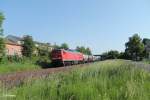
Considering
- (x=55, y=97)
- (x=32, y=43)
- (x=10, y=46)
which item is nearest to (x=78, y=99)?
(x=55, y=97)

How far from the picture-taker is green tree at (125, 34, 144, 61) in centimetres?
9643

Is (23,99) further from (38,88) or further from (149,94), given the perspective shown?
(149,94)

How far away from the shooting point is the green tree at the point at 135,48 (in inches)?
3796

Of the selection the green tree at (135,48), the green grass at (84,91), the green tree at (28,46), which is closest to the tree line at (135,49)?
the green tree at (135,48)

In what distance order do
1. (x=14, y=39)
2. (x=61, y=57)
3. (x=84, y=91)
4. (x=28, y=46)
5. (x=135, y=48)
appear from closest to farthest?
(x=84, y=91) < (x=61, y=57) < (x=28, y=46) < (x=135, y=48) < (x=14, y=39)

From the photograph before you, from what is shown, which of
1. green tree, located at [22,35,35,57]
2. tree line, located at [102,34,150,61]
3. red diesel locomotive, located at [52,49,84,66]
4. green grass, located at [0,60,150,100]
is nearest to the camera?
green grass, located at [0,60,150,100]

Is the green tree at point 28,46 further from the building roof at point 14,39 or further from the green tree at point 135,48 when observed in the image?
the green tree at point 135,48

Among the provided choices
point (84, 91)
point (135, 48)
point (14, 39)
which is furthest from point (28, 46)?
point (84, 91)

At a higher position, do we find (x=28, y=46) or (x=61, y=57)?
(x=28, y=46)

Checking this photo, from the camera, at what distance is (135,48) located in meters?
98.0

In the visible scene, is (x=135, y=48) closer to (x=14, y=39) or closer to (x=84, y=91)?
(x=14, y=39)

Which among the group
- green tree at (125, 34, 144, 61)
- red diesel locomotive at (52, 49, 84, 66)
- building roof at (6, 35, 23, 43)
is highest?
building roof at (6, 35, 23, 43)

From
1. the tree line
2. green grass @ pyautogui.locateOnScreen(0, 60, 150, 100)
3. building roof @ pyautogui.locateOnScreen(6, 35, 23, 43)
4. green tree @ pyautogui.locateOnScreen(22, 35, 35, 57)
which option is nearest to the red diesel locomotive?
green tree @ pyautogui.locateOnScreen(22, 35, 35, 57)

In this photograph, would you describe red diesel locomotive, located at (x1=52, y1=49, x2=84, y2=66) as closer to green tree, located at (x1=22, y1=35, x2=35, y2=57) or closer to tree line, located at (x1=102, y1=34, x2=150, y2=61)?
green tree, located at (x1=22, y1=35, x2=35, y2=57)
